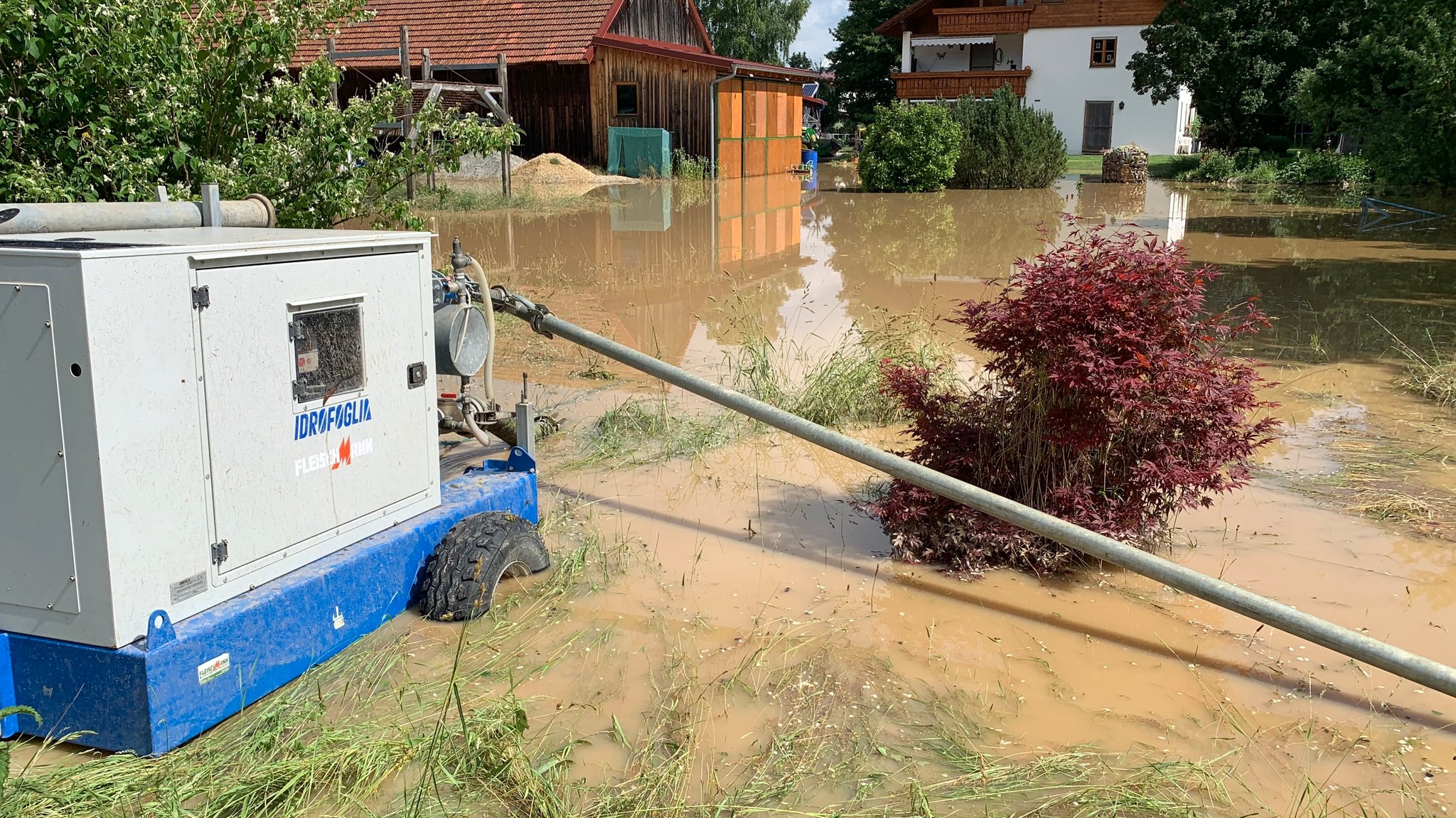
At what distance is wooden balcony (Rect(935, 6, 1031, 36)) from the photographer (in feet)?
149

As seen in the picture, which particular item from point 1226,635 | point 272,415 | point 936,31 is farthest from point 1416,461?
point 936,31

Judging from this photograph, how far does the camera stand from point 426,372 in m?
4.51

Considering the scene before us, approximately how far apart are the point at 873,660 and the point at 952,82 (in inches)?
1714

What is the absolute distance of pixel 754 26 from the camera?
207 feet

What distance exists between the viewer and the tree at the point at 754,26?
6356cm

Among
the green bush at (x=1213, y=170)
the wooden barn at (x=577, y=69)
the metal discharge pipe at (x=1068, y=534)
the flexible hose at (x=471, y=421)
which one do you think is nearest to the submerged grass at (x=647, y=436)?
the metal discharge pipe at (x=1068, y=534)

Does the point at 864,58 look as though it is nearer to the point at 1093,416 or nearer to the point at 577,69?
the point at 577,69

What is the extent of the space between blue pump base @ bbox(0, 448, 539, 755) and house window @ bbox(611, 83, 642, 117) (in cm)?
2901

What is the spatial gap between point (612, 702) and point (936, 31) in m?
46.8

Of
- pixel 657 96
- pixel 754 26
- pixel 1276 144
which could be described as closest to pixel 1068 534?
pixel 657 96

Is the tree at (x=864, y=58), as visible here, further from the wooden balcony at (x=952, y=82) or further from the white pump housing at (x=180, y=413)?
the white pump housing at (x=180, y=413)

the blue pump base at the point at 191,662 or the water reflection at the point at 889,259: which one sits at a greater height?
the water reflection at the point at 889,259

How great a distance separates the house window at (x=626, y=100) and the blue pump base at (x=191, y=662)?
29.0 meters

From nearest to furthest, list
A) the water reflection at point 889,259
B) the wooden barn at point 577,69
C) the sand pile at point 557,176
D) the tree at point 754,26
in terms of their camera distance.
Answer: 1. the water reflection at point 889,259
2. the sand pile at point 557,176
3. the wooden barn at point 577,69
4. the tree at point 754,26
